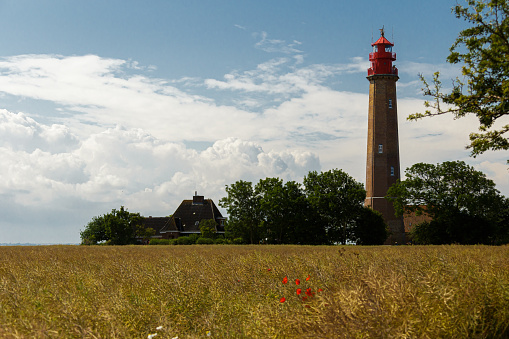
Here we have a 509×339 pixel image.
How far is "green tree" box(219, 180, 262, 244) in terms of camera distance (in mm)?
59375

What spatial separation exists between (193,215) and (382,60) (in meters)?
40.4

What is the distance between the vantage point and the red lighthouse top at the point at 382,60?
6488 cm

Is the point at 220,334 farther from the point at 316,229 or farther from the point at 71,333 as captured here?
the point at 316,229

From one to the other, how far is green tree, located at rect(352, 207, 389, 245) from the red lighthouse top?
1887cm

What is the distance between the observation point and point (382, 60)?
65500 millimetres

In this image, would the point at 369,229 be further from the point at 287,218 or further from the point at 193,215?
the point at 193,215

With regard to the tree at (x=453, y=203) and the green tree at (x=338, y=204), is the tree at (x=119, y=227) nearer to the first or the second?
the green tree at (x=338, y=204)

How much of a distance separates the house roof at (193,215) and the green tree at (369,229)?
31060mm

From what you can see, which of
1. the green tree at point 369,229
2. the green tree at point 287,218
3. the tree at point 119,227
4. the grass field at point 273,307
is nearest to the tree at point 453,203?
the green tree at point 369,229

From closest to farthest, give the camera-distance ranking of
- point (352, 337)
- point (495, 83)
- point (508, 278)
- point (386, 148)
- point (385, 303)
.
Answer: point (352, 337) → point (385, 303) → point (508, 278) → point (495, 83) → point (386, 148)

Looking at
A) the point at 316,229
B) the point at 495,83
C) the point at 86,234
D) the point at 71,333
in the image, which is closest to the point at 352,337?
the point at 71,333

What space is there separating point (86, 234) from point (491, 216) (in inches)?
2355

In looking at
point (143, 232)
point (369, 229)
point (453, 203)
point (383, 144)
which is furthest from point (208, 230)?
point (453, 203)

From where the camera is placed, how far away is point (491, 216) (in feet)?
176
